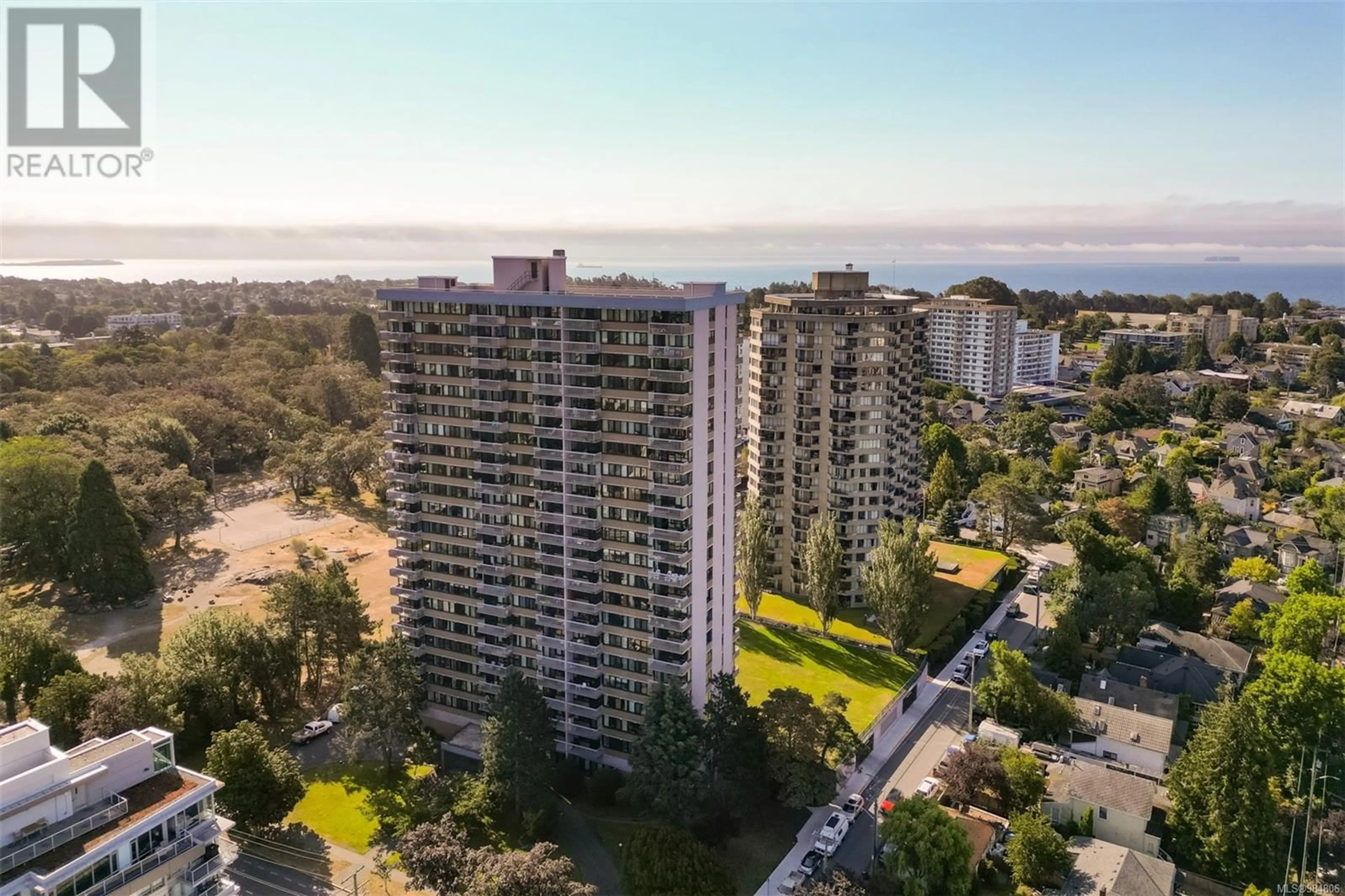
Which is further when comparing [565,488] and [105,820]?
[565,488]

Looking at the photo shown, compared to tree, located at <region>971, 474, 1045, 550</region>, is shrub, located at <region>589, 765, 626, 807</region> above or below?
below

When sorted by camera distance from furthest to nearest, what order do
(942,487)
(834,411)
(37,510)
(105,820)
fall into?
(942,487)
(37,510)
(834,411)
(105,820)

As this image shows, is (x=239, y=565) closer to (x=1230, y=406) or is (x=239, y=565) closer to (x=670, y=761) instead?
(x=670, y=761)

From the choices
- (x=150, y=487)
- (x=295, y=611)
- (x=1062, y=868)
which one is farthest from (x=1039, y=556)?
(x=150, y=487)

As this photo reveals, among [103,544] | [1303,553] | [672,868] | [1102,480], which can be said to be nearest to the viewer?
[672,868]

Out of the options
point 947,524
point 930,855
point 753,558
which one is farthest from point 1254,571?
point 930,855

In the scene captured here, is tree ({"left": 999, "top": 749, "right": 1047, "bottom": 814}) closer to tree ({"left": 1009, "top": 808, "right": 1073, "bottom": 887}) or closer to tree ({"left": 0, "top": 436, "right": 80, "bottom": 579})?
tree ({"left": 1009, "top": 808, "right": 1073, "bottom": 887})

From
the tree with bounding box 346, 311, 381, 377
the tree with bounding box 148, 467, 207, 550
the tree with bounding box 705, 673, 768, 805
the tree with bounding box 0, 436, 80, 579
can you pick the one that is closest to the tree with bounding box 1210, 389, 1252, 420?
the tree with bounding box 705, 673, 768, 805
